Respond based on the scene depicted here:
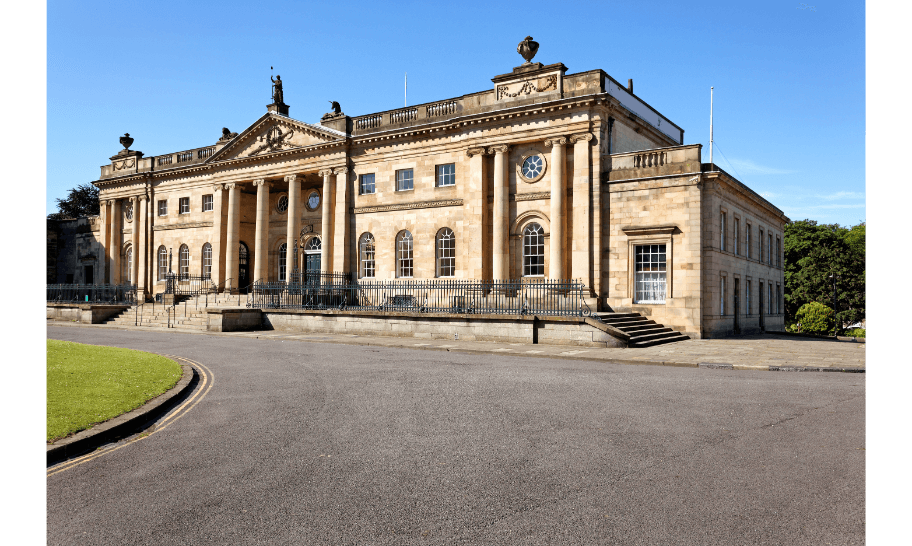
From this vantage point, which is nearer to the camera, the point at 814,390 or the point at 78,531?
the point at 78,531

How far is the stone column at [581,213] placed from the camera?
1027 inches

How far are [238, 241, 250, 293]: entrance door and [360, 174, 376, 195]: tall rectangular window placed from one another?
11.4 metres

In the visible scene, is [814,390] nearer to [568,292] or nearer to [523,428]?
[523,428]

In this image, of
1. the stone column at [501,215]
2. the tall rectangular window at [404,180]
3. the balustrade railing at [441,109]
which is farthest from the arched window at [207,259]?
the stone column at [501,215]

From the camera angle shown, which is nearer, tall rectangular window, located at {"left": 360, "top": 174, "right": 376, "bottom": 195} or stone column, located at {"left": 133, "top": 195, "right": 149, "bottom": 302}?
tall rectangular window, located at {"left": 360, "top": 174, "right": 376, "bottom": 195}

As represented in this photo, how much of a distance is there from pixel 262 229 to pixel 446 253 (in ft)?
43.4

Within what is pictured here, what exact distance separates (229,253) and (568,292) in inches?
932

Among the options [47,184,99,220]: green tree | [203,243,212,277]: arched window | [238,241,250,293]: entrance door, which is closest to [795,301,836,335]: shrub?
[238,241,250,293]: entrance door

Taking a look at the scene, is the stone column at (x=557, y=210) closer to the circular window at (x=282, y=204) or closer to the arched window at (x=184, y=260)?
the circular window at (x=282, y=204)

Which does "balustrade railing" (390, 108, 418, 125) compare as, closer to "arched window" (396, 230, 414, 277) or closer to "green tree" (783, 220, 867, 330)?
"arched window" (396, 230, 414, 277)

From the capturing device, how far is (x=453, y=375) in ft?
42.6

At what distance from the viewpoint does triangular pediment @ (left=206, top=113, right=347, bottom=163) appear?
113ft

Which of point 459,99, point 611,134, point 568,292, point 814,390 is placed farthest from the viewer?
point 459,99
